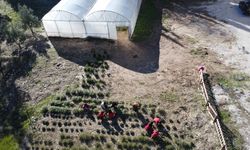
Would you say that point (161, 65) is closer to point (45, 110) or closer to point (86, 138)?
point (86, 138)

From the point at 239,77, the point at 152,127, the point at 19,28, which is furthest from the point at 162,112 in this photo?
the point at 19,28

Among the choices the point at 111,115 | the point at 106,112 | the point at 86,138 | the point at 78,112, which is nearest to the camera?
the point at 86,138

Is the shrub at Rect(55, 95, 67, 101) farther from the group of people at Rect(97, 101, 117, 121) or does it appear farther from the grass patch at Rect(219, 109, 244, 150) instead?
the grass patch at Rect(219, 109, 244, 150)

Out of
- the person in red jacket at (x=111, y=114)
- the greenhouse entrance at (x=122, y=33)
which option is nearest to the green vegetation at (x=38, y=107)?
the person in red jacket at (x=111, y=114)

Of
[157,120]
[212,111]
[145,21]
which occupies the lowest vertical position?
[157,120]

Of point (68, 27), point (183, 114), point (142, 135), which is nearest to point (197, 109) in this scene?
point (183, 114)

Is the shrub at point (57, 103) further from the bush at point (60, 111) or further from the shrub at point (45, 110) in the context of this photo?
the shrub at point (45, 110)

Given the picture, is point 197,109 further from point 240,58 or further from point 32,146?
point 32,146
